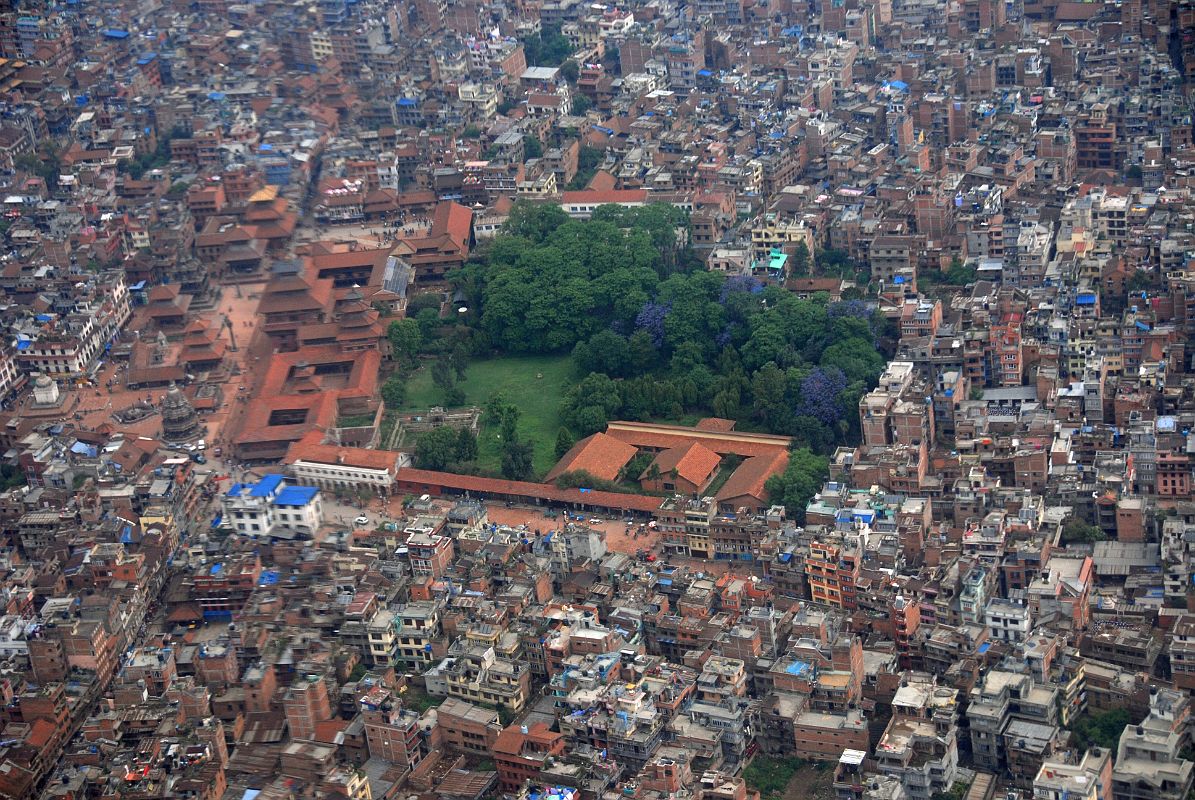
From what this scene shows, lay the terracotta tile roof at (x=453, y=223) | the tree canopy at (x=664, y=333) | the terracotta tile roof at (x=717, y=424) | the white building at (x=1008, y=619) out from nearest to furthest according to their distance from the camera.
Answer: the white building at (x=1008, y=619)
the tree canopy at (x=664, y=333)
the terracotta tile roof at (x=717, y=424)
the terracotta tile roof at (x=453, y=223)

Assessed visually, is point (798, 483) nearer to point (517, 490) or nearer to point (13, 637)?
point (517, 490)

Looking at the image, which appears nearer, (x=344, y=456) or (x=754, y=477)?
(x=754, y=477)

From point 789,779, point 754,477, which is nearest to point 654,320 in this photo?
point 754,477

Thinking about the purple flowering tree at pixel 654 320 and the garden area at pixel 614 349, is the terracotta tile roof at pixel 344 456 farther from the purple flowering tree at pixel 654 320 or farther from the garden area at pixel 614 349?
the purple flowering tree at pixel 654 320

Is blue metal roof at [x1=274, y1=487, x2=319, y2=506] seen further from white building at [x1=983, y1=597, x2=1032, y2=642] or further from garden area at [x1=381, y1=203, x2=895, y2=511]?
white building at [x1=983, y1=597, x2=1032, y2=642]

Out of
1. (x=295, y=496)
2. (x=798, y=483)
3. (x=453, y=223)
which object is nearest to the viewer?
(x=798, y=483)

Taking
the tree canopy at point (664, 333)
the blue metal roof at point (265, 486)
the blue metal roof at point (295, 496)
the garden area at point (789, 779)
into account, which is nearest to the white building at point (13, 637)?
the blue metal roof at point (265, 486)
